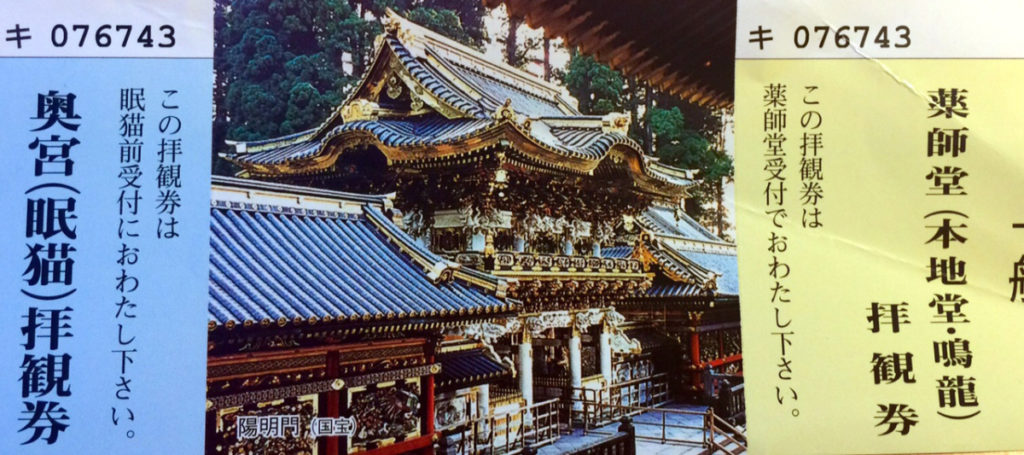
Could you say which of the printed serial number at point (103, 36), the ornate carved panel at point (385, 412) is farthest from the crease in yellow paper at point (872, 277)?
the printed serial number at point (103, 36)

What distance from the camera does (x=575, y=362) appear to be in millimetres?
1771

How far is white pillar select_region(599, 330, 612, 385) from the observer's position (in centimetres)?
175

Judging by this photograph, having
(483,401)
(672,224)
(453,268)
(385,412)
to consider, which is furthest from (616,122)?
(385,412)

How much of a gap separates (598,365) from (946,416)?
0.86m

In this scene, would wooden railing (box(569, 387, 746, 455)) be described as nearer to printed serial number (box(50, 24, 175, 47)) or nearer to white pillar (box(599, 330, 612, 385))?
white pillar (box(599, 330, 612, 385))

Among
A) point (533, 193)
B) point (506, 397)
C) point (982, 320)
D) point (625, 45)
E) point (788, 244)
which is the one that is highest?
point (625, 45)

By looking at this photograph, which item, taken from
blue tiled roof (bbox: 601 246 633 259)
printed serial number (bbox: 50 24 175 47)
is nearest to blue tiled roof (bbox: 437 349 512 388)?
blue tiled roof (bbox: 601 246 633 259)

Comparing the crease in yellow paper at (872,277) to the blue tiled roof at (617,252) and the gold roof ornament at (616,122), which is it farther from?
the blue tiled roof at (617,252)

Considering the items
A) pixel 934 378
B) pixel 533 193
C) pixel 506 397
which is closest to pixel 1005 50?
pixel 934 378

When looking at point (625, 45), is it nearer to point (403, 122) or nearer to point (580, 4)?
point (580, 4)

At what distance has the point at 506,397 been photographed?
1.63 metres

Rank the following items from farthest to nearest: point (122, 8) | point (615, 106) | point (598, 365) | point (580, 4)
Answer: point (598, 365) < point (615, 106) < point (122, 8) < point (580, 4)

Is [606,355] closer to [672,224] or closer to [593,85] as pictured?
[672,224]

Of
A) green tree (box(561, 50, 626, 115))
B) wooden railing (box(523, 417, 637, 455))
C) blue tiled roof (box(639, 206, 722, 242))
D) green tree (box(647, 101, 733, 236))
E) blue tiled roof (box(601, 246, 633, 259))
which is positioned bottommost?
wooden railing (box(523, 417, 637, 455))
